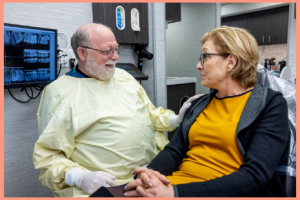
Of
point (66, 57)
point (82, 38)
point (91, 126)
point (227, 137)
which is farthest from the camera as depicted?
point (66, 57)

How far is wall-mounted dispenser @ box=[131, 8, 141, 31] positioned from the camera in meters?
2.11

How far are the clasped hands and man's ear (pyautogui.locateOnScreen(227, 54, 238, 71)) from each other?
0.59 meters

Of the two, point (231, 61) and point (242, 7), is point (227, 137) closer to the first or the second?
point (231, 61)

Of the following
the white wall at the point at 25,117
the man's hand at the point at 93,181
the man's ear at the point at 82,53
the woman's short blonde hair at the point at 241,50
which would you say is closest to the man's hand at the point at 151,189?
the man's hand at the point at 93,181

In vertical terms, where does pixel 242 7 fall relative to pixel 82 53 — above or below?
above

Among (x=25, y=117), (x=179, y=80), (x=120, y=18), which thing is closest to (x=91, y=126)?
(x=25, y=117)

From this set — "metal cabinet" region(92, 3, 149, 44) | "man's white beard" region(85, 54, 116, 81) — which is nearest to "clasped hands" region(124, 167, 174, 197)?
"man's white beard" region(85, 54, 116, 81)

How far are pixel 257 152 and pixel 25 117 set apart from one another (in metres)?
1.60

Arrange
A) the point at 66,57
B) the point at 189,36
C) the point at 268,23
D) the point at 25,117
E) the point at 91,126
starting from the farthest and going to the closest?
the point at 268,23, the point at 189,36, the point at 66,57, the point at 25,117, the point at 91,126

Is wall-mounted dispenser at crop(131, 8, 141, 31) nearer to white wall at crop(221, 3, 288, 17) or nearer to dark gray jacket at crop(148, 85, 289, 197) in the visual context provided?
dark gray jacket at crop(148, 85, 289, 197)

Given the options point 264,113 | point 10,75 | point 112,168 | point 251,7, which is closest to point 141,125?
point 112,168

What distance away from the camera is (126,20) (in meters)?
2.08

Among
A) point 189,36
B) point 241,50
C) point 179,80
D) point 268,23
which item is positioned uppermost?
point 268,23

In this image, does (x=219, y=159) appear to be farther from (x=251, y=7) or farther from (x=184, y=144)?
(x=251, y=7)
